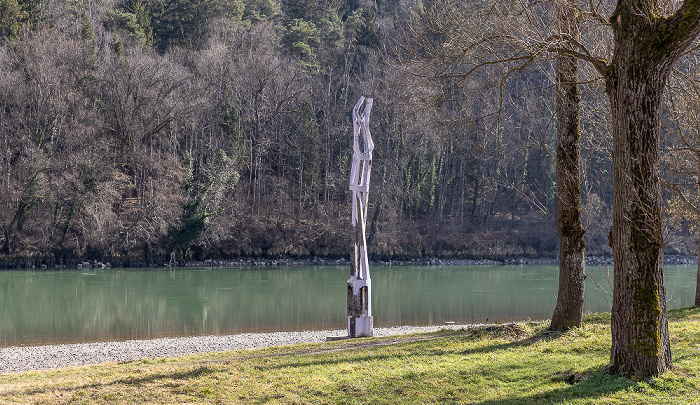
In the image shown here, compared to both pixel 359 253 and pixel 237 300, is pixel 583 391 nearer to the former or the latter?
pixel 359 253

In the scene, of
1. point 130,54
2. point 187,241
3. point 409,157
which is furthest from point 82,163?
point 409,157

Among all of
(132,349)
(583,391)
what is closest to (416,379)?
(583,391)

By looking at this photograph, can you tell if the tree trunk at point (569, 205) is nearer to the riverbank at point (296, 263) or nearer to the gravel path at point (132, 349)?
the gravel path at point (132, 349)

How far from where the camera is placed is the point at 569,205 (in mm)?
9875

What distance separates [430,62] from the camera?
9859 millimetres

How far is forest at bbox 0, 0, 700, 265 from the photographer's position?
125 feet

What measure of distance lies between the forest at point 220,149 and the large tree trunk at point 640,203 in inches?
1066

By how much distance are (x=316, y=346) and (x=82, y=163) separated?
31043 mm

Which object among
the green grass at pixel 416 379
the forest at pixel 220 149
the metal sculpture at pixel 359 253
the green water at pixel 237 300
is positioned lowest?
the green water at pixel 237 300

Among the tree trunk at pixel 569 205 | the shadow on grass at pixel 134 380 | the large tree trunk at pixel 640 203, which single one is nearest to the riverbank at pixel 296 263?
the tree trunk at pixel 569 205

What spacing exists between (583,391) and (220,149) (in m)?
37.6

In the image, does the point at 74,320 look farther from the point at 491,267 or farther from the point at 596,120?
the point at 491,267

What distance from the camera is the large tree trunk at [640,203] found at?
21.6 ft

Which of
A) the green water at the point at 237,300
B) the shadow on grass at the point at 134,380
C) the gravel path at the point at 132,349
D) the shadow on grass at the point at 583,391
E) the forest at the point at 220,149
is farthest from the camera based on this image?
the forest at the point at 220,149
